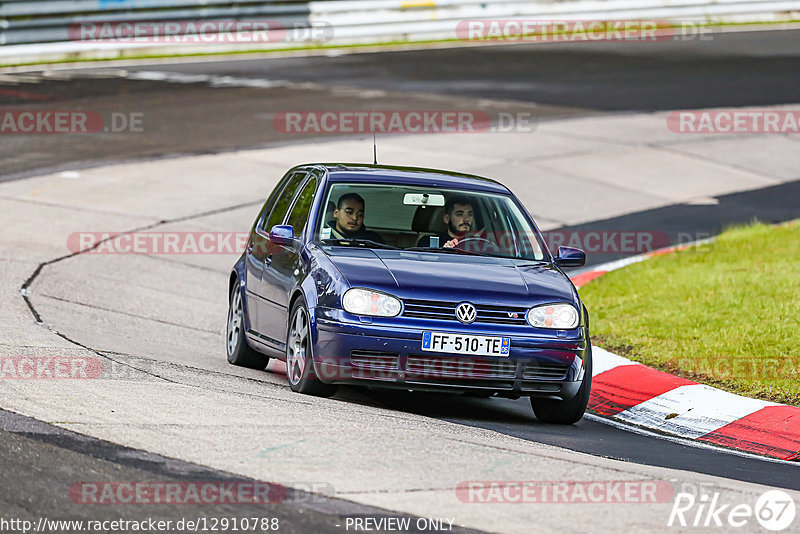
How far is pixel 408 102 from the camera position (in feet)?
81.8

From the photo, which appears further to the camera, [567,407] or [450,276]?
[567,407]

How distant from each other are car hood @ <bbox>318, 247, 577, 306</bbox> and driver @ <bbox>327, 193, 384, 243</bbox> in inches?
12.9

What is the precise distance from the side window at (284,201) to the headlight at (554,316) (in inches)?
99.2

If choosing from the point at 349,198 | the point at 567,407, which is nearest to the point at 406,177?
the point at 349,198

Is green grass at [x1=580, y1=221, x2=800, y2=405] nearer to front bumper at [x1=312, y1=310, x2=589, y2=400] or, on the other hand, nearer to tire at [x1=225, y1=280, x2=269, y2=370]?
front bumper at [x1=312, y1=310, x2=589, y2=400]

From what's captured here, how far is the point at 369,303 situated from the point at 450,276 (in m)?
0.57

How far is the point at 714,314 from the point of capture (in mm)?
11352

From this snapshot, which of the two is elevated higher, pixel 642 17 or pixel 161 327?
pixel 642 17

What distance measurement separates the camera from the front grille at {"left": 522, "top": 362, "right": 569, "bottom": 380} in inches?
317

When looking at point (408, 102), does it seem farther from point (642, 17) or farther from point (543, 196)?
point (642, 17)

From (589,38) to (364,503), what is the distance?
33.1 metres

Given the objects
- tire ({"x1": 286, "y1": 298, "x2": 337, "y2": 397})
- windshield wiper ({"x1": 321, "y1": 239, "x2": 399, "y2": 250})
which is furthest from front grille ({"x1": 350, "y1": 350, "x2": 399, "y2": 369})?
windshield wiper ({"x1": 321, "y1": 239, "x2": 399, "y2": 250})

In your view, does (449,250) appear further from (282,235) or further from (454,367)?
(454,367)

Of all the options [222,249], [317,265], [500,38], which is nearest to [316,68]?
[500,38]
